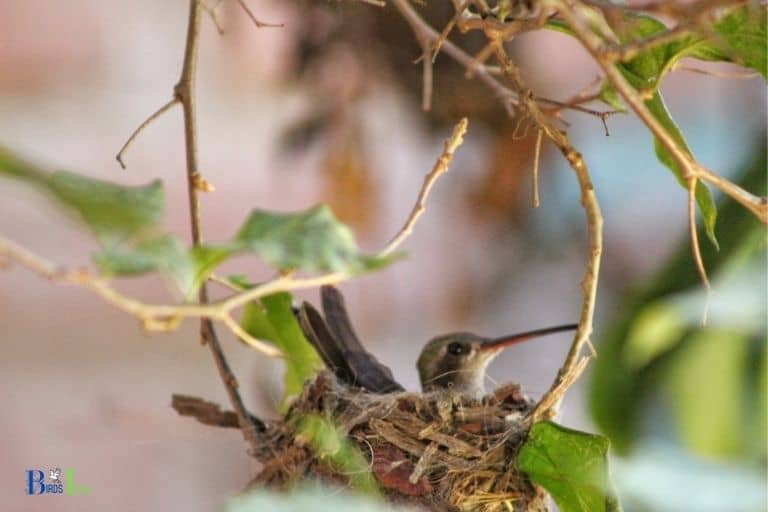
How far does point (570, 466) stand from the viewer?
121 cm

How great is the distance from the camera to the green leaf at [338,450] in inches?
53.3

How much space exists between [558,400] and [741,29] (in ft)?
1.79

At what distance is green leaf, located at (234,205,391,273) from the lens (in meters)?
0.69

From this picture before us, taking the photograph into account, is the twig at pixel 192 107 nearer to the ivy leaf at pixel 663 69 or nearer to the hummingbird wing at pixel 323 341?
the hummingbird wing at pixel 323 341

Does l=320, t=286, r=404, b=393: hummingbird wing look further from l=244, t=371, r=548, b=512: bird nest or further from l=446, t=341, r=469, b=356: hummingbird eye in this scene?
l=446, t=341, r=469, b=356: hummingbird eye

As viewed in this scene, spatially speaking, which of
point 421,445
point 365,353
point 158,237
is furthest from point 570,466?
point 158,237

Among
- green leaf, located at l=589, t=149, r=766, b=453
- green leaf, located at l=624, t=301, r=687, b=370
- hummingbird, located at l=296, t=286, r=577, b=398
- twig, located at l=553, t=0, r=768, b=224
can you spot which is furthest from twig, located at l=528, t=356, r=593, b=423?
green leaf, located at l=589, t=149, r=766, b=453

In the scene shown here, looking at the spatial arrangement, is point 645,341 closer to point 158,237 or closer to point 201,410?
point 201,410

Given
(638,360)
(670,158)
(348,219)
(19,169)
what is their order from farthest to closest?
(348,219)
(638,360)
(670,158)
(19,169)

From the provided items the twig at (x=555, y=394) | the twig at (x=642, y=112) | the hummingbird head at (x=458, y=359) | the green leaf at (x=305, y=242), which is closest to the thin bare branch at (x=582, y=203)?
the twig at (x=555, y=394)

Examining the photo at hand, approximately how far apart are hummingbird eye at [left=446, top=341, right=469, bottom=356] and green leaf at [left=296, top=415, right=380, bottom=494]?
0.62 meters

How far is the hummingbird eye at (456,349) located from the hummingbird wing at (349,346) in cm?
36

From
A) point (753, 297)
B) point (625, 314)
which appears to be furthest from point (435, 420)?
point (625, 314)

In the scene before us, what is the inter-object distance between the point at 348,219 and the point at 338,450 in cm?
174
